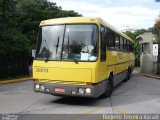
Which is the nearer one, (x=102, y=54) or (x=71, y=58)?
(x=71, y=58)

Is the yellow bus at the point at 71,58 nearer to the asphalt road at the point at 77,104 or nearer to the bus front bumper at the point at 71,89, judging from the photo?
the bus front bumper at the point at 71,89

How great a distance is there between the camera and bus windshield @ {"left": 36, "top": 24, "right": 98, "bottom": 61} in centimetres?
1190

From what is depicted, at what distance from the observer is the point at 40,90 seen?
1217 centimetres

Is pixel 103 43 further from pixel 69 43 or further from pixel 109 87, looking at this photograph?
pixel 109 87

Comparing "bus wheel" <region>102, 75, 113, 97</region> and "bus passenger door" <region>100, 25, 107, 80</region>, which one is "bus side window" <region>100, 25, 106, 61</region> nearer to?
"bus passenger door" <region>100, 25, 107, 80</region>

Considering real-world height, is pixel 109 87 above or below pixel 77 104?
above

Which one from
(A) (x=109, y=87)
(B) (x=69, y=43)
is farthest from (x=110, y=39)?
(B) (x=69, y=43)

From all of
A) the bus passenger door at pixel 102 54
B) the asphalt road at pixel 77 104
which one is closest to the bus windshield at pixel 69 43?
the bus passenger door at pixel 102 54

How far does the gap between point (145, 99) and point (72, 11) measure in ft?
129

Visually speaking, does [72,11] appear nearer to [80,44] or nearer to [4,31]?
[4,31]

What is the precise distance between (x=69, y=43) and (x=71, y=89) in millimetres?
1636

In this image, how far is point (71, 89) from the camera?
1163 cm

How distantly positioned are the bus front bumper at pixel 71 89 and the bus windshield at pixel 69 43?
930mm

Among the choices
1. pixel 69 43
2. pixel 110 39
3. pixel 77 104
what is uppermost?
pixel 110 39
